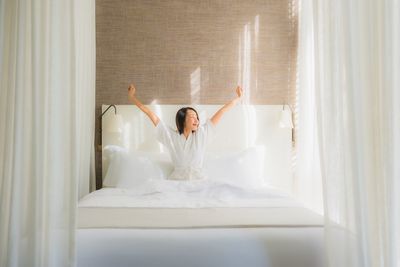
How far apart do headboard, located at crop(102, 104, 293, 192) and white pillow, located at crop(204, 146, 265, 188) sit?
0.31 m

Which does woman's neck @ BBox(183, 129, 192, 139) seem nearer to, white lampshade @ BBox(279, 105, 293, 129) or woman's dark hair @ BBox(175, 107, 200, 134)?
woman's dark hair @ BBox(175, 107, 200, 134)

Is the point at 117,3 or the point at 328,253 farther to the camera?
the point at 117,3

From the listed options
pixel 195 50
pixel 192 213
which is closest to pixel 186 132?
pixel 195 50

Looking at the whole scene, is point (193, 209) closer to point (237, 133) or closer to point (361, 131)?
point (361, 131)

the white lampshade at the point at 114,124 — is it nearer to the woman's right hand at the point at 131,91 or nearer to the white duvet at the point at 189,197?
the woman's right hand at the point at 131,91

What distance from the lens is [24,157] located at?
59.5 inches

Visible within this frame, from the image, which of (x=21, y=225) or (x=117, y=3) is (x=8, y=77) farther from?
(x=117, y=3)

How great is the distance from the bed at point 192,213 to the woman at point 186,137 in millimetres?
142

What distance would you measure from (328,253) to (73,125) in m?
1.21

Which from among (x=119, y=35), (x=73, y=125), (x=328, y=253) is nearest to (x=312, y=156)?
(x=328, y=253)

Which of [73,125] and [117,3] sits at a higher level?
[117,3]

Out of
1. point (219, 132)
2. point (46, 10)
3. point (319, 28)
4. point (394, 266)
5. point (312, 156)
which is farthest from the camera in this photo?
point (219, 132)

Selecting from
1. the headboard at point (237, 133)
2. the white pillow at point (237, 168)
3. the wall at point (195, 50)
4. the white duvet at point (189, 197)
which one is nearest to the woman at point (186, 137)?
the white pillow at point (237, 168)

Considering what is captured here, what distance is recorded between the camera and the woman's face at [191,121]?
346 centimetres
